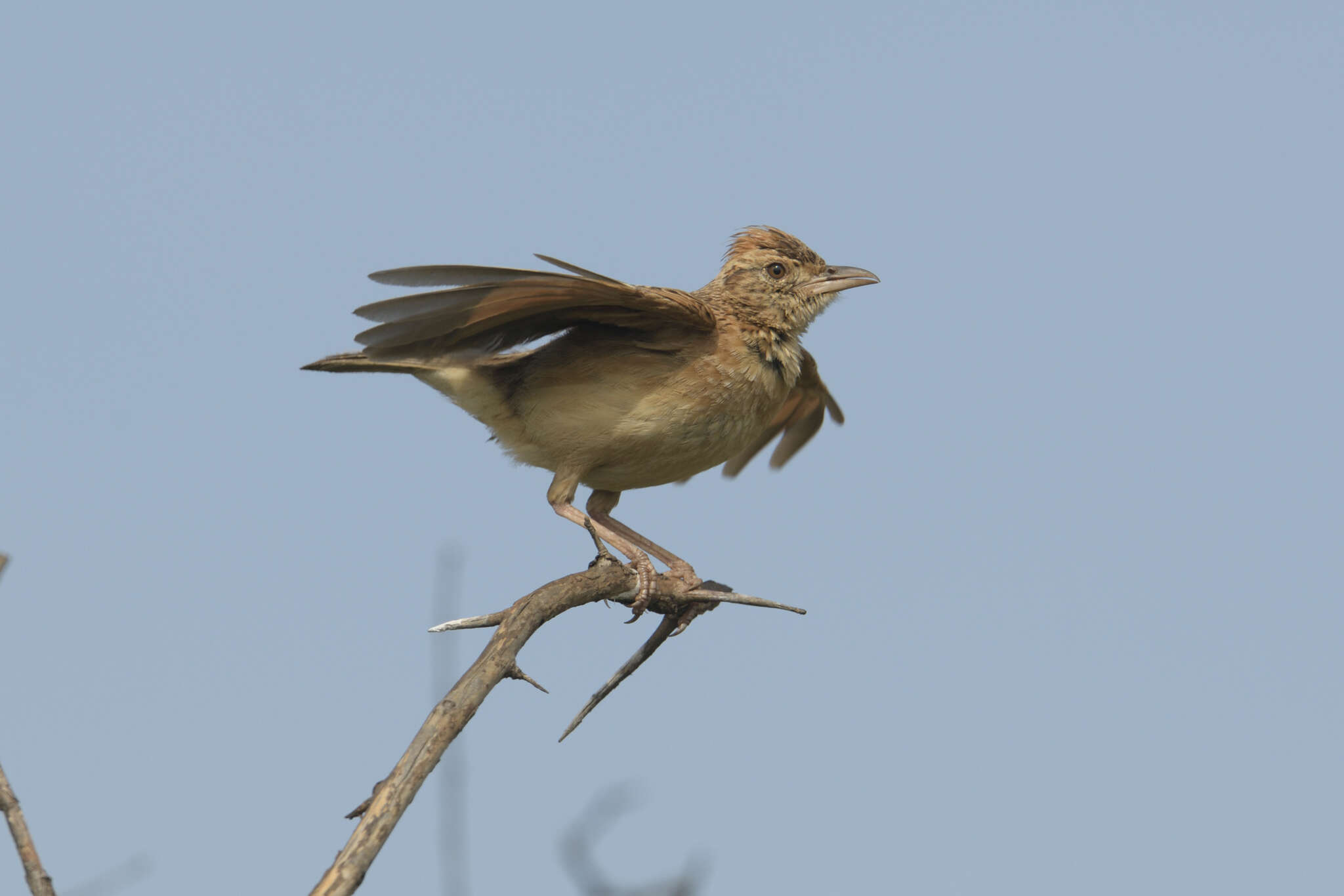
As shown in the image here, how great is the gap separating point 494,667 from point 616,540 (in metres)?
2.49

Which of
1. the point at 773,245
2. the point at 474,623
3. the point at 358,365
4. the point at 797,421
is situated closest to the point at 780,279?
the point at 773,245

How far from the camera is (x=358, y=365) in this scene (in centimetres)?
696

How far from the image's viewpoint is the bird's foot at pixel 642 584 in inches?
260

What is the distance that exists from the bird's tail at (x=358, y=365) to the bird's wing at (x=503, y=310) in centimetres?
23

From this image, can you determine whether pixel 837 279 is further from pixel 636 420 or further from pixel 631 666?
pixel 631 666

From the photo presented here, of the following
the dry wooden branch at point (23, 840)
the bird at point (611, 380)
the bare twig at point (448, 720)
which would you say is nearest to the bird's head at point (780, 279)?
the bird at point (611, 380)

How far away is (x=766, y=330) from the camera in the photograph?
752 cm

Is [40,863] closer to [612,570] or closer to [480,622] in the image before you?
[480,622]

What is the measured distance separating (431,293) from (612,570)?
1447mm

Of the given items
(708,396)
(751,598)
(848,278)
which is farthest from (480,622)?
(848,278)

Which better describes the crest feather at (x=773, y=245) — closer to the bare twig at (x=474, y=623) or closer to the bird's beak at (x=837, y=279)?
the bird's beak at (x=837, y=279)

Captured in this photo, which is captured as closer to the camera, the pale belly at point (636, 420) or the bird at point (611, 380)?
the bird at point (611, 380)

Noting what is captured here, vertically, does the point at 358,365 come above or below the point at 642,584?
above

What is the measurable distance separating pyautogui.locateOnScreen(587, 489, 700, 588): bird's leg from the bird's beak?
5.49 ft
